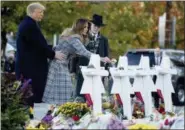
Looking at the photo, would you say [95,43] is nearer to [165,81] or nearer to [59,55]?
[59,55]

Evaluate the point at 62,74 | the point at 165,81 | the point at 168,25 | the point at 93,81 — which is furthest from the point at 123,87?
the point at 168,25

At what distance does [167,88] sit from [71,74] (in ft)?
7.80

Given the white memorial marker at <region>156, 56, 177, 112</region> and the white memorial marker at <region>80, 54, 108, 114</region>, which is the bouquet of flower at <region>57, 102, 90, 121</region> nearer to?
the white memorial marker at <region>80, 54, 108, 114</region>

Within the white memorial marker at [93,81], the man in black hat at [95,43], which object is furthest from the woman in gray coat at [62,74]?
the white memorial marker at [93,81]

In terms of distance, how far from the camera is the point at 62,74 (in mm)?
10164

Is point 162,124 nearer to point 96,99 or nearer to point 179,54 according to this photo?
point 96,99

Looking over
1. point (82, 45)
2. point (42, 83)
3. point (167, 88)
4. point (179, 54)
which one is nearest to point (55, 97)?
point (42, 83)

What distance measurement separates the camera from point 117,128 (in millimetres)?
5801

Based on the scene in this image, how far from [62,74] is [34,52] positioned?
2.06 feet

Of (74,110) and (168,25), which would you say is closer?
(74,110)

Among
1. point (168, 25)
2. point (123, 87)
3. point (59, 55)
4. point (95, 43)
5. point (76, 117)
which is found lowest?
point (76, 117)

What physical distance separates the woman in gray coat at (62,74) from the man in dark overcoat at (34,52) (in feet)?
0.31

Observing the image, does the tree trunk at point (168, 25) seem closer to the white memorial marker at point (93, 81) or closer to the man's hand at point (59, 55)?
the man's hand at point (59, 55)

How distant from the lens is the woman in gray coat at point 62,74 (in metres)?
9.95
